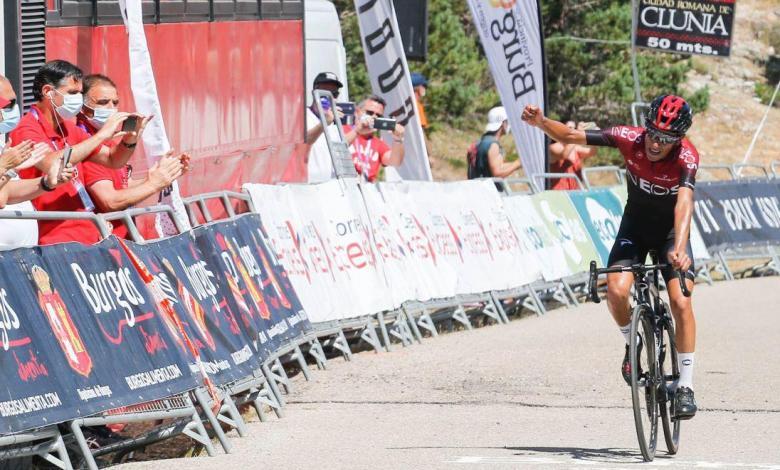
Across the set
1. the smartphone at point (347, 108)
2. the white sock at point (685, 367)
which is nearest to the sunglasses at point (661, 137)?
the white sock at point (685, 367)

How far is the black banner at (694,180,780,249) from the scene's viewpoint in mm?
21266

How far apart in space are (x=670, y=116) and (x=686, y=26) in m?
18.3

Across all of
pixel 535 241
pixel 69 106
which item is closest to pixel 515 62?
pixel 535 241

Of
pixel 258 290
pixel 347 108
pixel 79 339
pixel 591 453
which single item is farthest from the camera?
pixel 347 108

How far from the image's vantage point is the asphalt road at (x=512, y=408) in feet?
28.3

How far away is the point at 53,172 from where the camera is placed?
824 centimetres

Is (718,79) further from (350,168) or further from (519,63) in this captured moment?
(350,168)

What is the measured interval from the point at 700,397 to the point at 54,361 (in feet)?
17.1

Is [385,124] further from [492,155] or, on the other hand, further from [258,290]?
[258,290]

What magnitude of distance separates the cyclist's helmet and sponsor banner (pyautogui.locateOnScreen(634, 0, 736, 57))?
17.2 meters

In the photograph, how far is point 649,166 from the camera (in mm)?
9250

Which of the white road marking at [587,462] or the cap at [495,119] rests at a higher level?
the white road marking at [587,462]

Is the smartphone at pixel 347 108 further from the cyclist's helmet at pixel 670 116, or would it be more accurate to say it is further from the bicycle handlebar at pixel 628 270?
the bicycle handlebar at pixel 628 270

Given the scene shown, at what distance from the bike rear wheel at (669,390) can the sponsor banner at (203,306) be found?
2.58 metres
